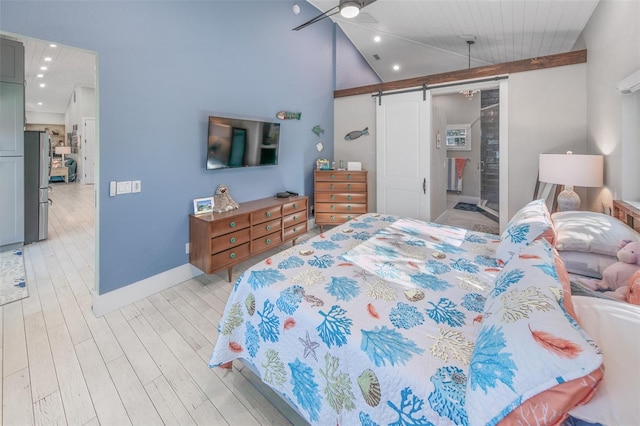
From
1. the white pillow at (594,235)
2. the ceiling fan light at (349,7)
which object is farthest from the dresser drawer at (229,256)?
the white pillow at (594,235)

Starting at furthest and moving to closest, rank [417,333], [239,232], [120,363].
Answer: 1. [239,232]
2. [120,363]
3. [417,333]

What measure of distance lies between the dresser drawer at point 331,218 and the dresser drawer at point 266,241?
1.10 metres

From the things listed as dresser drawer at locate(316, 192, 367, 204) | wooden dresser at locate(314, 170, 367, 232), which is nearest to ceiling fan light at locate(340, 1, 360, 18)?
wooden dresser at locate(314, 170, 367, 232)

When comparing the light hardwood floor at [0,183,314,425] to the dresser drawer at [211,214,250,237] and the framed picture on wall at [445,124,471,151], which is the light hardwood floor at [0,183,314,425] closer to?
the dresser drawer at [211,214,250,237]

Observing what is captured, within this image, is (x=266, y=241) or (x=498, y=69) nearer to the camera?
(x=266, y=241)

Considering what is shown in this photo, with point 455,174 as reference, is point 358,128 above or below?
above

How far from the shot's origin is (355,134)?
16.7ft

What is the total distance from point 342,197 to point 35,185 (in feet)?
14.9

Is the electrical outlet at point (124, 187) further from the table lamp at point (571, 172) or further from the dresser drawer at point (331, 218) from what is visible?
the table lamp at point (571, 172)

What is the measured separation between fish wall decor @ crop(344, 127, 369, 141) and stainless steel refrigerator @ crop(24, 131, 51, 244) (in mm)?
4610

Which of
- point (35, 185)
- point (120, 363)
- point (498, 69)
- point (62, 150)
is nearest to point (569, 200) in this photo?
point (498, 69)

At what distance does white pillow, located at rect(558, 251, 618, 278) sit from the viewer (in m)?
1.63

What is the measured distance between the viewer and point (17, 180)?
12.5 ft

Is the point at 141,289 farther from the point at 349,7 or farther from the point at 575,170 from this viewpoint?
the point at 575,170
